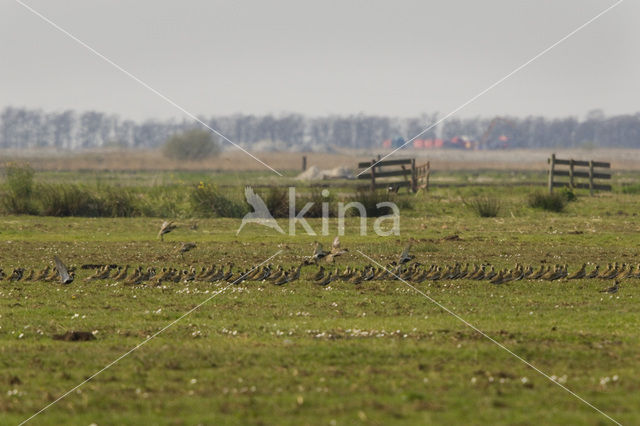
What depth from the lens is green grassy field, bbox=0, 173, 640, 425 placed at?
10188 millimetres

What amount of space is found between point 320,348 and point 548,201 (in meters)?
→ 30.2

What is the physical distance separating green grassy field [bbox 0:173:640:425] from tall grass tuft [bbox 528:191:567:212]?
1454 cm

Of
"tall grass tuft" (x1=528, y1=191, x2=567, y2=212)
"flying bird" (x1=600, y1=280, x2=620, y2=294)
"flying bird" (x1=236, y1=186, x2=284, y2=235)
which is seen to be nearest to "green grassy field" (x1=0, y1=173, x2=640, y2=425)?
"flying bird" (x1=600, y1=280, x2=620, y2=294)

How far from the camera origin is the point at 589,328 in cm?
1505

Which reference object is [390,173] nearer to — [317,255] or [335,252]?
[335,252]

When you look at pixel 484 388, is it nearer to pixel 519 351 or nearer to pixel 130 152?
pixel 519 351

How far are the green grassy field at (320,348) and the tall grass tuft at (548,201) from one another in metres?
14.5

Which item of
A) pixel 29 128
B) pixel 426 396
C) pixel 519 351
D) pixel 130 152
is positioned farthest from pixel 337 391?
pixel 29 128

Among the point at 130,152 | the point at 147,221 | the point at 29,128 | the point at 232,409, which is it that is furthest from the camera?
the point at 29,128

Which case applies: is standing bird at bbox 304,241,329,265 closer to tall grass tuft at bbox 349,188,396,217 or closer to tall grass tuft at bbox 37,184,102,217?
tall grass tuft at bbox 349,188,396,217

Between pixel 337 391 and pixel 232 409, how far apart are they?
141 cm

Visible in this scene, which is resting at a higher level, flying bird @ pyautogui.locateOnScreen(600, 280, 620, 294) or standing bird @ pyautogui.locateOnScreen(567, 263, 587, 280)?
standing bird @ pyautogui.locateOnScreen(567, 263, 587, 280)

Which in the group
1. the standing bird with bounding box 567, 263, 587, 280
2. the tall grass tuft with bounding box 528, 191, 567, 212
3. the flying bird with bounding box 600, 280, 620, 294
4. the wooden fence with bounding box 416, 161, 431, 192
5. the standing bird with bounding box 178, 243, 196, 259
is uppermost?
the wooden fence with bounding box 416, 161, 431, 192

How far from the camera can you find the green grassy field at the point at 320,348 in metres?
10.2
